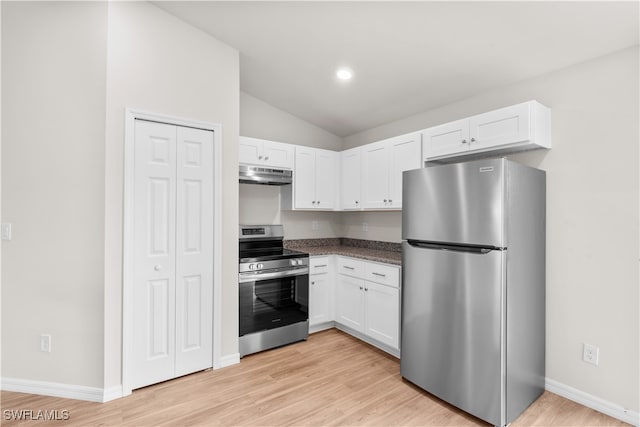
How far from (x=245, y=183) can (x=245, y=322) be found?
1525mm

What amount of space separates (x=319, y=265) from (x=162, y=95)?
2.23 metres

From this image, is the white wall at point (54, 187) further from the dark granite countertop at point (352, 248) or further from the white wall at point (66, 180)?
the dark granite countertop at point (352, 248)

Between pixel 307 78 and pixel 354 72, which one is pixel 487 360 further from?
pixel 307 78

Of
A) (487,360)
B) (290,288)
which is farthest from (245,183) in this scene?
(487,360)

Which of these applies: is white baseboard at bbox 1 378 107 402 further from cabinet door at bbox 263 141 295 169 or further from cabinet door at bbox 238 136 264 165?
cabinet door at bbox 263 141 295 169

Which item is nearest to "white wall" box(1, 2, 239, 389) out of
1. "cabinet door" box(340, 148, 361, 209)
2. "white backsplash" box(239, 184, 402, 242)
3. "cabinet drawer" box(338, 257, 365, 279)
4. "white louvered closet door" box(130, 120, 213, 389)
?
"white louvered closet door" box(130, 120, 213, 389)

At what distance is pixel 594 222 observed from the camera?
229 centimetres

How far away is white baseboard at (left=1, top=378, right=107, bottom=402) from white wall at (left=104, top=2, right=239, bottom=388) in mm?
122

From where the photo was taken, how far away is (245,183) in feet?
12.2

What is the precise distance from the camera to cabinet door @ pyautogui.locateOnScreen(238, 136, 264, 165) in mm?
3309

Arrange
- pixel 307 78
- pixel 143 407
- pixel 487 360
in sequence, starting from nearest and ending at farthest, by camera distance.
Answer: pixel 487 360 < pixel 143 407 < pixel 307 78

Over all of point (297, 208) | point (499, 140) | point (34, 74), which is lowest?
point (297, 208)

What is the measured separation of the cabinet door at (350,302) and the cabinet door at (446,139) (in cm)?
148

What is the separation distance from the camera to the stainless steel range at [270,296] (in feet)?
10.1
